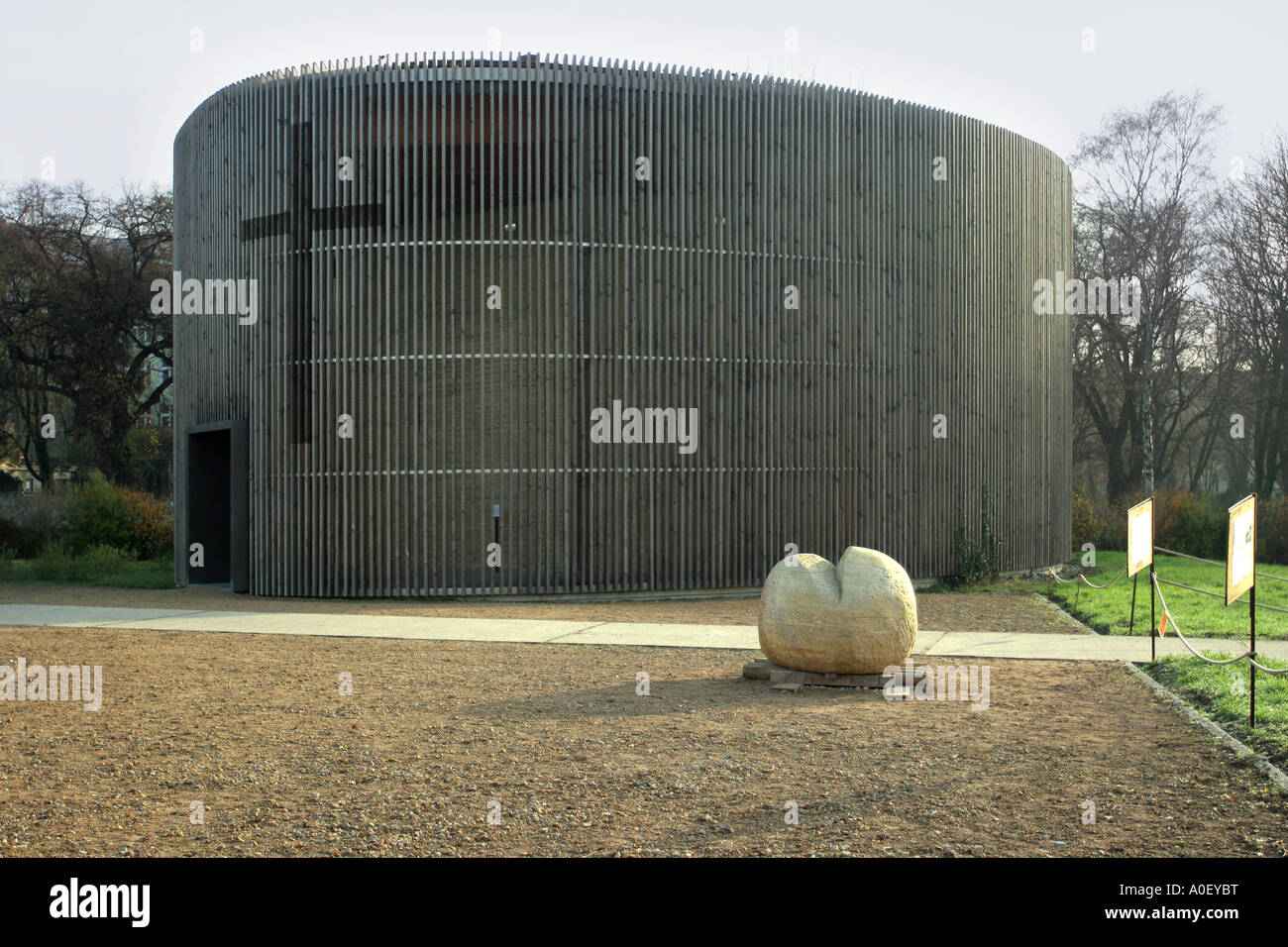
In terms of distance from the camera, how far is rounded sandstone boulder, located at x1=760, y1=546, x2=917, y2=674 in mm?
10273

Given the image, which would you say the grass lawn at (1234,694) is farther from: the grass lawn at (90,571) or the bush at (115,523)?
the bush at (115,523)

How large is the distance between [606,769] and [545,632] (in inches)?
271

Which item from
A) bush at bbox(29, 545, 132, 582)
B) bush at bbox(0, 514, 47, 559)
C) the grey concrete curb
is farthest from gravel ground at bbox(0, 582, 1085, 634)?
bush at bbox(0, 514, 47, 559)

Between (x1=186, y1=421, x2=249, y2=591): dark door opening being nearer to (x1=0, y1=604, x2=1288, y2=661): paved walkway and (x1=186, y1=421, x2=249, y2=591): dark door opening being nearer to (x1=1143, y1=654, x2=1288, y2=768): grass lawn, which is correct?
(x1=0, y1=604, x2=1288, y2=661): paved walkway

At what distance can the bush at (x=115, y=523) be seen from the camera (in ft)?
86.5

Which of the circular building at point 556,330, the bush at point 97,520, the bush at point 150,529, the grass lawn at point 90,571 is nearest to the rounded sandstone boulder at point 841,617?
the circular building at point 556,330

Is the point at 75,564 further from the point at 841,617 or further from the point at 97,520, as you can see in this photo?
the point at 841,617

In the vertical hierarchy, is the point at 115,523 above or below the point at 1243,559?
below

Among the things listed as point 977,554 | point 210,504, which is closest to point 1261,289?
point 977,554

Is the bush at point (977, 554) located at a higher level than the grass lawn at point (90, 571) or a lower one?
higher

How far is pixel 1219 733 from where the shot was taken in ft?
27.2

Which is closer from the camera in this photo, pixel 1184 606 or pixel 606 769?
pixel 606 769

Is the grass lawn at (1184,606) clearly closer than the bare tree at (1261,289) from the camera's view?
Yes

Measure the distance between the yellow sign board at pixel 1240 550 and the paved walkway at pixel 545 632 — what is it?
10.8 feet
